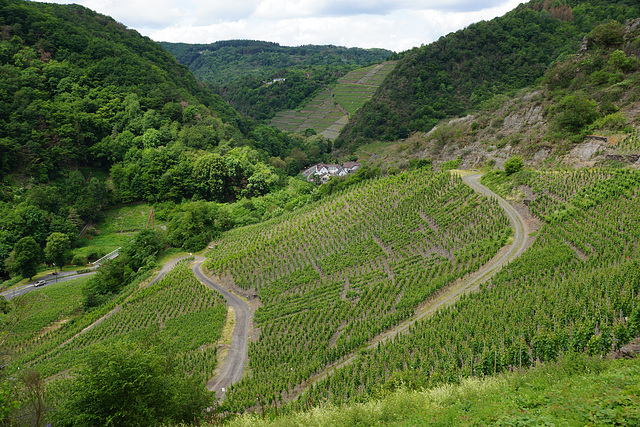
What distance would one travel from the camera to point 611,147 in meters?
34.6

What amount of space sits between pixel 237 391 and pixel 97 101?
80.8m

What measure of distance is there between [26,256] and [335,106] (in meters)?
129

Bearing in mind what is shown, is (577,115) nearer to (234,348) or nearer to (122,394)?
(234,348)

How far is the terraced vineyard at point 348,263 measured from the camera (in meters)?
24.4

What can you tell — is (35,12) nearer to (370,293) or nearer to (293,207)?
(293,207)

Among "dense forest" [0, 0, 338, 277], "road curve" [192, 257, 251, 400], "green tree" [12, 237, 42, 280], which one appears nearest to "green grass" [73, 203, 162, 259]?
"dense forest" [0, 0, 338, 277]

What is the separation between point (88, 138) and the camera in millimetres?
73875

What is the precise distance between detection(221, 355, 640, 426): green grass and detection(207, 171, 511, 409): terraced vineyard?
821 centimetres

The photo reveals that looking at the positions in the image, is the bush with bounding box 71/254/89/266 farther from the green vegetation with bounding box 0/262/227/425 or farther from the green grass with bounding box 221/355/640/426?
the green grass with bounding box 221/355/640/426

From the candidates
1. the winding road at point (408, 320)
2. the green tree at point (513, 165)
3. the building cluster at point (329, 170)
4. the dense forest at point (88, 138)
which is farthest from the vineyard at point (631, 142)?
the building cluster at point (329, 170)

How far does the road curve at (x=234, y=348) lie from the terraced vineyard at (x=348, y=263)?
1081 mm

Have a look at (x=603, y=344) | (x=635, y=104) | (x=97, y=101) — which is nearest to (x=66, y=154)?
(x=97, y=101)

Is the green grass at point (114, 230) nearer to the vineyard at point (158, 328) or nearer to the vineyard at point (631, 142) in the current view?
the vineyard at point (158, 328)

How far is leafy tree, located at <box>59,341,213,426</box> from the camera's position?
14.3m
